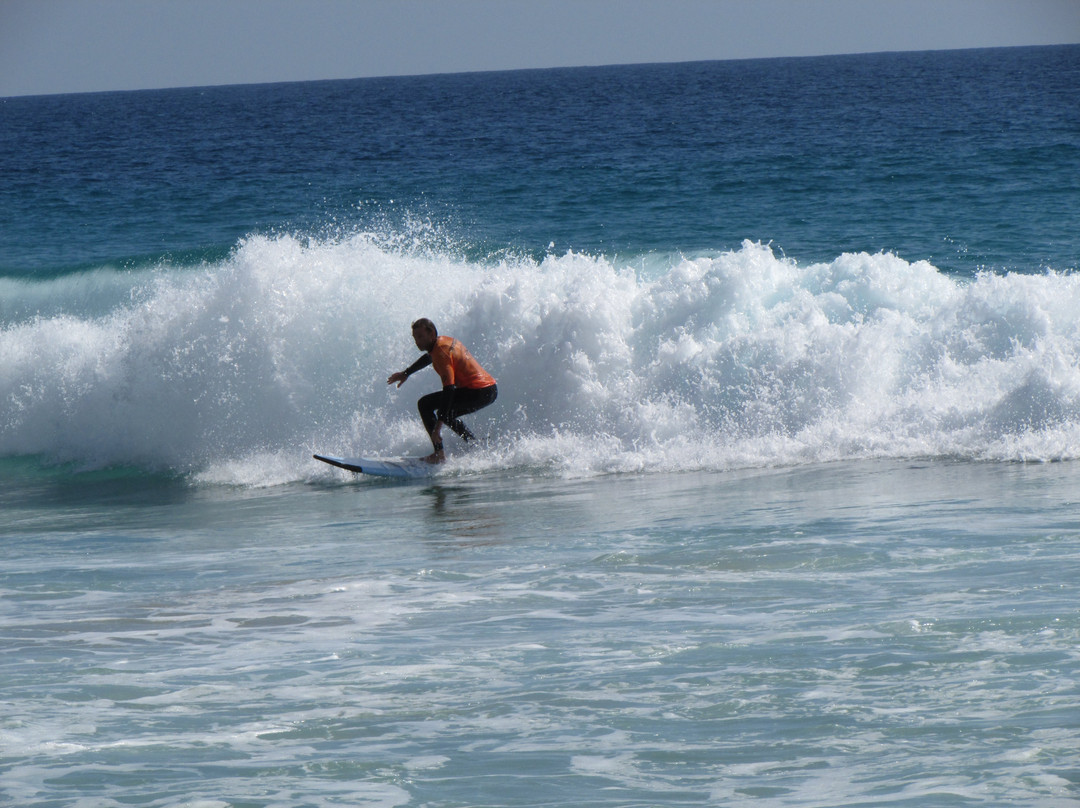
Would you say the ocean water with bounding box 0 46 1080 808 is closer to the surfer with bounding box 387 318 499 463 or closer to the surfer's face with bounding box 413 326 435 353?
the surfer with bounding box 387 318 499 463

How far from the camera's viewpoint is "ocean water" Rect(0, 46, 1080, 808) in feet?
14.1

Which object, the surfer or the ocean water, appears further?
the surfer

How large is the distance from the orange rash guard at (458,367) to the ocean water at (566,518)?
0.70 m

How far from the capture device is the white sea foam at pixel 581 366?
34.3ft

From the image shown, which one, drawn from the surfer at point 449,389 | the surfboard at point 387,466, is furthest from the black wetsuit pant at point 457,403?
the surfboard at point 387,466

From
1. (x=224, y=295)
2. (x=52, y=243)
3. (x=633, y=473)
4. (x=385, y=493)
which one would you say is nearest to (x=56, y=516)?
(x=385, y=493)

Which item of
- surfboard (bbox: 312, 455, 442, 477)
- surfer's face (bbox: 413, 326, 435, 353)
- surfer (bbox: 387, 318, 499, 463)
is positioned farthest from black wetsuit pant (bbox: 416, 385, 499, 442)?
surfer's face (bbox: 413, 326, 435, 353)

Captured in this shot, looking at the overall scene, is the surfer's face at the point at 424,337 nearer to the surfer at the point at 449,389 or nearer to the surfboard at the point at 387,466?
the surfer at the point at 449,389

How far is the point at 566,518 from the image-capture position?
27.6ft

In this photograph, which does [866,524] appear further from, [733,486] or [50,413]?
[50,413]

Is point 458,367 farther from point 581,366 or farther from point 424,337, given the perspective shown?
point 581,366

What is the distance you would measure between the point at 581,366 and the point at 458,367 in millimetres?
1521

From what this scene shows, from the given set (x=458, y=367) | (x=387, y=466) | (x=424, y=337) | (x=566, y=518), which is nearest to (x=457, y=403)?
(x=458, y=367)

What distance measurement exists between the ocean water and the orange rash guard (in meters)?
0.70
